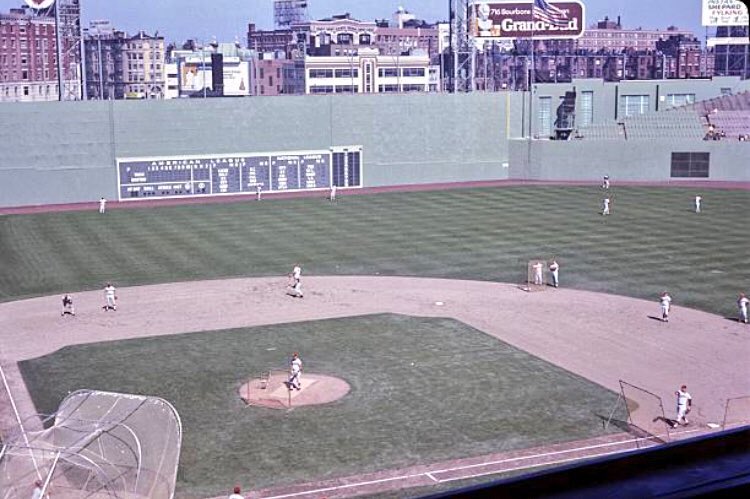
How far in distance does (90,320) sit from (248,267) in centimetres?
757

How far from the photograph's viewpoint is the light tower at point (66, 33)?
50.2 metres

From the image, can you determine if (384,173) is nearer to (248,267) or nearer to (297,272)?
(248,267)

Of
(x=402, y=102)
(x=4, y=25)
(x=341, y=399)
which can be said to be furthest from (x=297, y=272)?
(x=4, y=25)

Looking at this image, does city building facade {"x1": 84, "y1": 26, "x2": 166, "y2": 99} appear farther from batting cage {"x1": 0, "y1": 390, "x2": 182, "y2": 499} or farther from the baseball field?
batting cage {"x1": 0, "y1": 390, "x2": 182, "y2": 499}

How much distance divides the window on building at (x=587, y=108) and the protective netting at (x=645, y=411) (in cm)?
4754

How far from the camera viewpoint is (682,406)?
17.2m

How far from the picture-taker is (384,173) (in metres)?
55.9

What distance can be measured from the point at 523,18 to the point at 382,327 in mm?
42442

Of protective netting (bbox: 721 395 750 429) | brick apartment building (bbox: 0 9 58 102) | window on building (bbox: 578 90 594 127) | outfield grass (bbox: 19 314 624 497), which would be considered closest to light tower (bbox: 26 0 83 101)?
brick apartment building (bbox: 0 9 58 102)

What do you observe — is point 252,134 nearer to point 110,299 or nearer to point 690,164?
point 690,164

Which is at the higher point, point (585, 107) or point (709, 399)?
point (585, 107)

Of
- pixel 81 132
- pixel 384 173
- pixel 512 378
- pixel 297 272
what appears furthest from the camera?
pixel 384 173

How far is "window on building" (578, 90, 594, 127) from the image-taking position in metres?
64.4

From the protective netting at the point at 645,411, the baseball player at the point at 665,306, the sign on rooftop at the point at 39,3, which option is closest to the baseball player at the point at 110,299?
the protective netting at the point at 645,411
